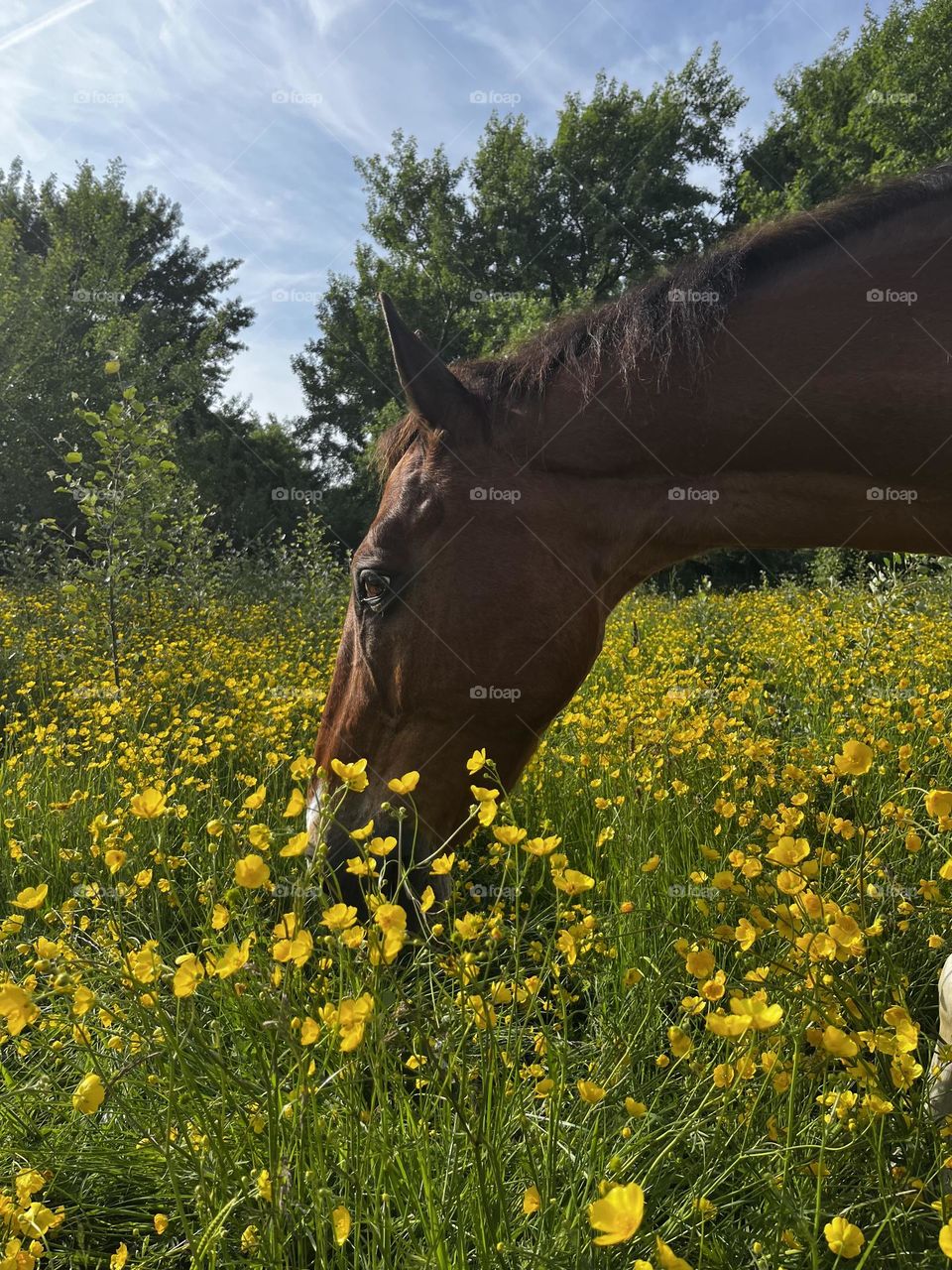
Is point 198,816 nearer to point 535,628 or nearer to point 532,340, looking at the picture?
point 535,628

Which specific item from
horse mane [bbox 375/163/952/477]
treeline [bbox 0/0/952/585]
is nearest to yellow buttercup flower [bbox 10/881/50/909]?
horse mane [bbox 375/163/952/477]

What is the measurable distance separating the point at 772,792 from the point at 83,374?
18.6 m

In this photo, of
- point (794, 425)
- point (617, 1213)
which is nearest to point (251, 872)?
point (617, 1213)

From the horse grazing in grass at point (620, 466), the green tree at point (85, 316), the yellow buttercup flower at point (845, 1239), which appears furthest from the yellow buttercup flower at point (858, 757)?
the green tree at point (85, 316)

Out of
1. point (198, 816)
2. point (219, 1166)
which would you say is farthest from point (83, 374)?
point (219, 1166)

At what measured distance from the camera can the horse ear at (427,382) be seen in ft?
7.25

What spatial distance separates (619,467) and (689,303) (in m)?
0.48

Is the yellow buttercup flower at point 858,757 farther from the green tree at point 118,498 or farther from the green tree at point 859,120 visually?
the green tree at point 859,120

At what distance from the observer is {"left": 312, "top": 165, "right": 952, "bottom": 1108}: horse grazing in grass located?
6.00 ft

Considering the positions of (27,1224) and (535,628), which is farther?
(535,628)

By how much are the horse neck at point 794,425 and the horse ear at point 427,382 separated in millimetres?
281

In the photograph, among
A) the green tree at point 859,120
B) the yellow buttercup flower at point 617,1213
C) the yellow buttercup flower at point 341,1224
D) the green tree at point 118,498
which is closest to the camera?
the yellow buttercup flower at point 617,1213

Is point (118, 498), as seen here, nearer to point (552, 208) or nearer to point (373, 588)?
point (373, 588)

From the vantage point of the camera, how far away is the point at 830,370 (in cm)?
183
